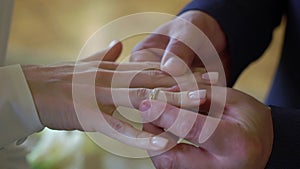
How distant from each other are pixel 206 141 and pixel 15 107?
21 centimetres

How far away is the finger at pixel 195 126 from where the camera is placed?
0.57m

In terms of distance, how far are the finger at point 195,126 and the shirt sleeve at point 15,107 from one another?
0.42ft

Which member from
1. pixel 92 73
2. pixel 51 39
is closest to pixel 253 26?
pixel 92 73

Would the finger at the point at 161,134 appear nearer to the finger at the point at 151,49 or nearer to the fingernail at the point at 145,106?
the fingernail at the point at 145,106

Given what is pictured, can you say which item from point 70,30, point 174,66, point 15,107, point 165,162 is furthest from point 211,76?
point 70,30

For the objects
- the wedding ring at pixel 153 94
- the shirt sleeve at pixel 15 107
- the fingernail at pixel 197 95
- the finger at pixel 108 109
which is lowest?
the finger at pixel 108 109

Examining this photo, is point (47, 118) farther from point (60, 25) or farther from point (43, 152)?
point (60, 25)

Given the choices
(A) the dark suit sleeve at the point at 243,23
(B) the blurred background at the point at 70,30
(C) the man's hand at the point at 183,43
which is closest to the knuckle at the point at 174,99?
(C) the man's hand at the point at 183,43

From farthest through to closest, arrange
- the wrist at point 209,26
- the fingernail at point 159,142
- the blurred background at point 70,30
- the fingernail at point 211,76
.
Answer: the blurred background at point 70,30, the wrist at point 209,26, the fingernail at point 211,76, the fingernail at point 159,142

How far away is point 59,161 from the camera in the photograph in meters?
0.71

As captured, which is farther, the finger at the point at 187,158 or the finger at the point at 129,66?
the finger at the point at 129,66

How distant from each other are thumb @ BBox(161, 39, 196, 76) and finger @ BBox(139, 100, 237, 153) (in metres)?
0.11

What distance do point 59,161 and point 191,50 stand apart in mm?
241

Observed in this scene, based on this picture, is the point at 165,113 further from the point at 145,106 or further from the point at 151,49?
the point at 151,49
